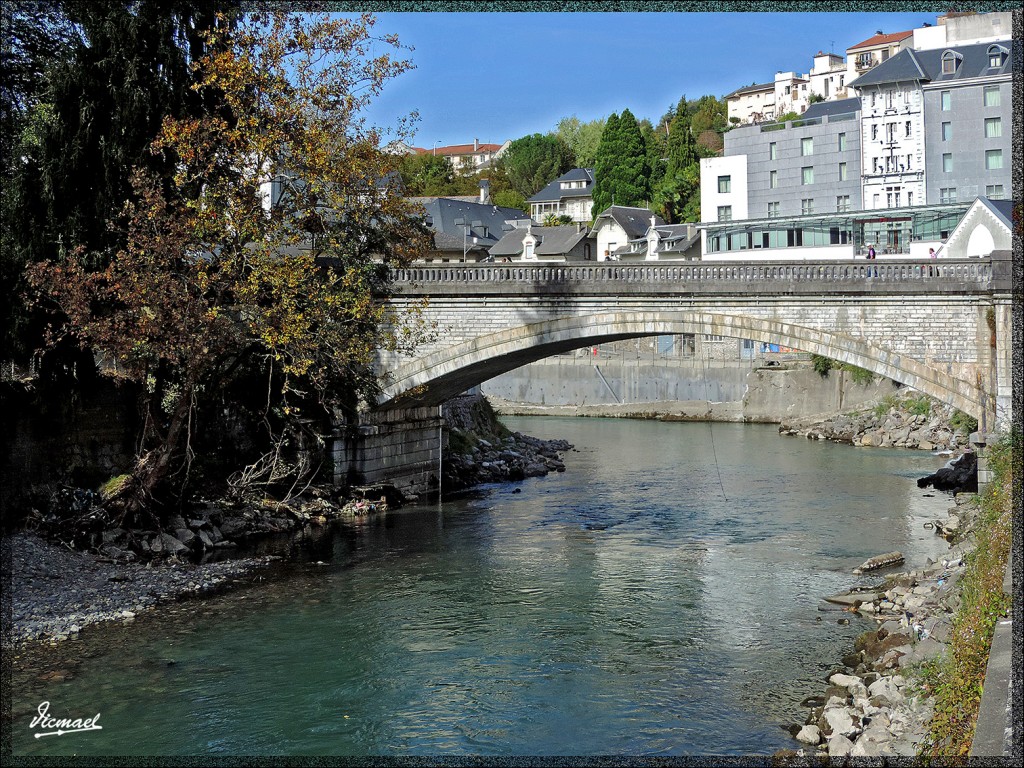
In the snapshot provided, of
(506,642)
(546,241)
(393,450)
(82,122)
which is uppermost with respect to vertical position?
(546,241)

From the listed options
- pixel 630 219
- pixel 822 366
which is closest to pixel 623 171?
pixel 630 219

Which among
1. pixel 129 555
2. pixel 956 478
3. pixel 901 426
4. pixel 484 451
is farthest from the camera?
pixel 901 426

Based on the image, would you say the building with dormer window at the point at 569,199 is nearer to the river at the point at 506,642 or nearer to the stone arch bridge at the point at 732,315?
the stone arch bridge at the point at 732,315

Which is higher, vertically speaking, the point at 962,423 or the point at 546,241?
the point at 546,241

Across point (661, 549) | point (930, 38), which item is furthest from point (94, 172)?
point (930, 38)

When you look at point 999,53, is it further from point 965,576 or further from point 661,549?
point 965,576

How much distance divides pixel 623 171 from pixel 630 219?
984 cm

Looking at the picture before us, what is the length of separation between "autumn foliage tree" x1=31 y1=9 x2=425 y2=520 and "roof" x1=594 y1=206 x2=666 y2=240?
34078 mm

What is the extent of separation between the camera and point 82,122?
16109mm

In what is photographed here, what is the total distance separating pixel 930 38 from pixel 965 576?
37088 millimetres

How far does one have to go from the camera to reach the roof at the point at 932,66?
3912cm

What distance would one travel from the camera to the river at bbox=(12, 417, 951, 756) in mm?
9773

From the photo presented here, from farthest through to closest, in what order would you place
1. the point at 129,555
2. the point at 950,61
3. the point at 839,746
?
1. the point at 950,61
2. the point at 129,555
3. the point at 839,746

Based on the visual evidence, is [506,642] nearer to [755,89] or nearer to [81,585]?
[81,585]
